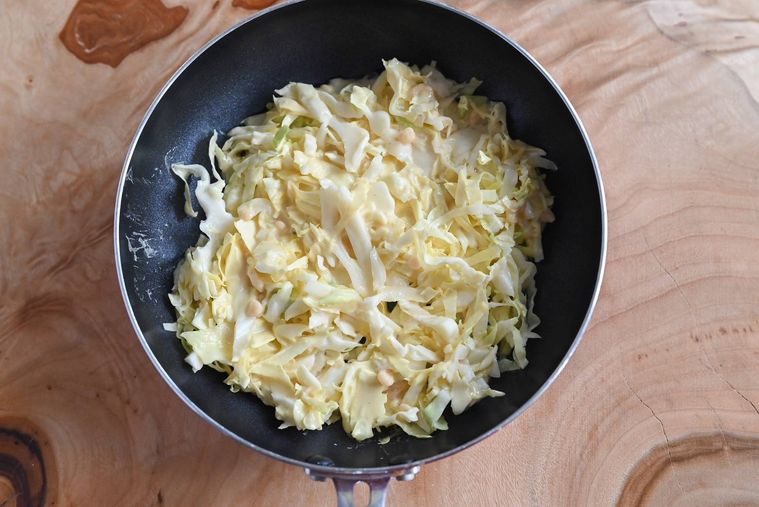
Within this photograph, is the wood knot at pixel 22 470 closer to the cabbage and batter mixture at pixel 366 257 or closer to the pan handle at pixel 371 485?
the cabbage and batter mixture at pixel 366 257

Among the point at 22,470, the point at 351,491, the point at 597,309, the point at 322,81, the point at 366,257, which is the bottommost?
the point at 22,470

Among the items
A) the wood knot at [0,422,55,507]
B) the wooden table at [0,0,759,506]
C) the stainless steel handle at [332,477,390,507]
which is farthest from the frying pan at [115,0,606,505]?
the wood knot at [0,422,55,507]

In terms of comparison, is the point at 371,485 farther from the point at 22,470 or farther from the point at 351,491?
the point at 22,470

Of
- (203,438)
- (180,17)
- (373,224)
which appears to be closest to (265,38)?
(180,17)

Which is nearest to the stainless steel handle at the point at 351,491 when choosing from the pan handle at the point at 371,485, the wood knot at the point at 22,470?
the pan handle at the point at 371,485

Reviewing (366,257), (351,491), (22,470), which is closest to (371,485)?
(351,491)

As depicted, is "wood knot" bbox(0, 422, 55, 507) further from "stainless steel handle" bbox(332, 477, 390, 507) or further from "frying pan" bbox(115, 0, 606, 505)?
"stainless steel handle" bbox(332, 477, 390, 507)

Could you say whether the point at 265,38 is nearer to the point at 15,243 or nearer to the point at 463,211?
the point at 463,211
